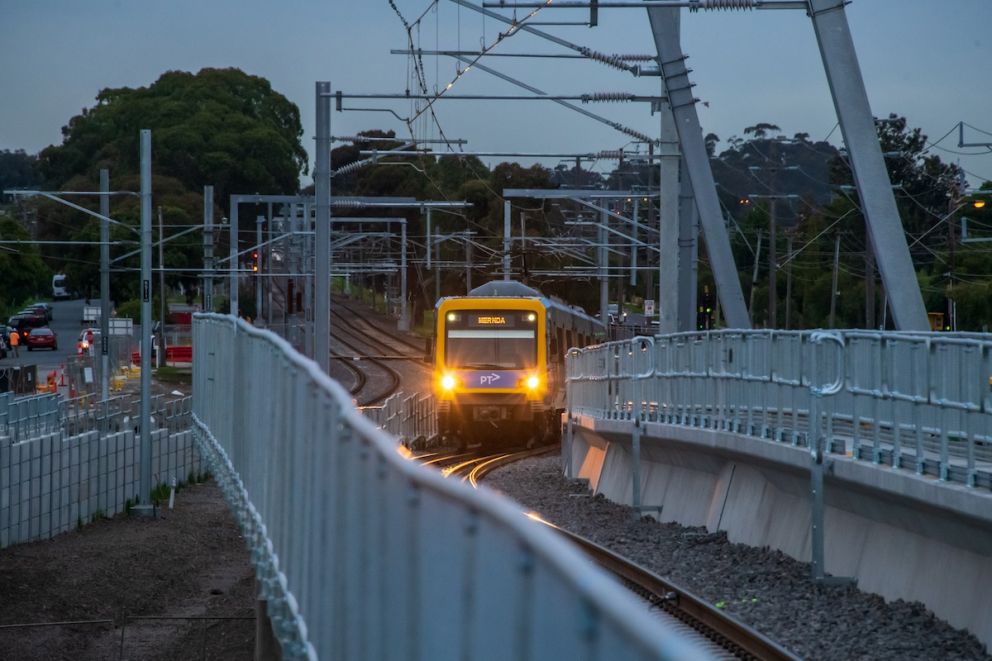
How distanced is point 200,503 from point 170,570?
Result: 10.6 m

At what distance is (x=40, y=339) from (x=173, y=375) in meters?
17.9

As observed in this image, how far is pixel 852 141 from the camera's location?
17.8 metres

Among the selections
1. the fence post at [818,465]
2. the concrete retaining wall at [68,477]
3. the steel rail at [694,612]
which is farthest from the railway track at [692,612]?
the concrete retaining wall at [68,477]

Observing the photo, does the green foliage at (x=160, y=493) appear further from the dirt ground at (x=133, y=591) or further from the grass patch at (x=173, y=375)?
the grass patch at (x=173, y=375)

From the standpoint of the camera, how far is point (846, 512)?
13.5 metres

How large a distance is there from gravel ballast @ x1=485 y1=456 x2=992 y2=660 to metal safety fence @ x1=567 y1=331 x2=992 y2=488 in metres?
1.06

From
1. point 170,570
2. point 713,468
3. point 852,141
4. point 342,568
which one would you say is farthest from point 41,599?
point 342,568

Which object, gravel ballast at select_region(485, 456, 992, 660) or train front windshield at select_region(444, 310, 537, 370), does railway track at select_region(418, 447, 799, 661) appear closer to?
gravel ballast at select_region(485, 456, 992, 660)

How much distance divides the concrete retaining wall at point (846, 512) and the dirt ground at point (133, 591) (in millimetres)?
5484

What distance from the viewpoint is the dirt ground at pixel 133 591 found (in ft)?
64.8

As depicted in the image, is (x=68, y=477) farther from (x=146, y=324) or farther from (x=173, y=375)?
(x=173, y=375)

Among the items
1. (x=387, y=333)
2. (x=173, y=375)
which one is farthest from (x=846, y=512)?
(x=387, y=333)

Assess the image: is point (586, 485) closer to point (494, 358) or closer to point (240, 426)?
point (494, 358)

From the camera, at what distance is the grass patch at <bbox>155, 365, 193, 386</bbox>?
62.4 metres
